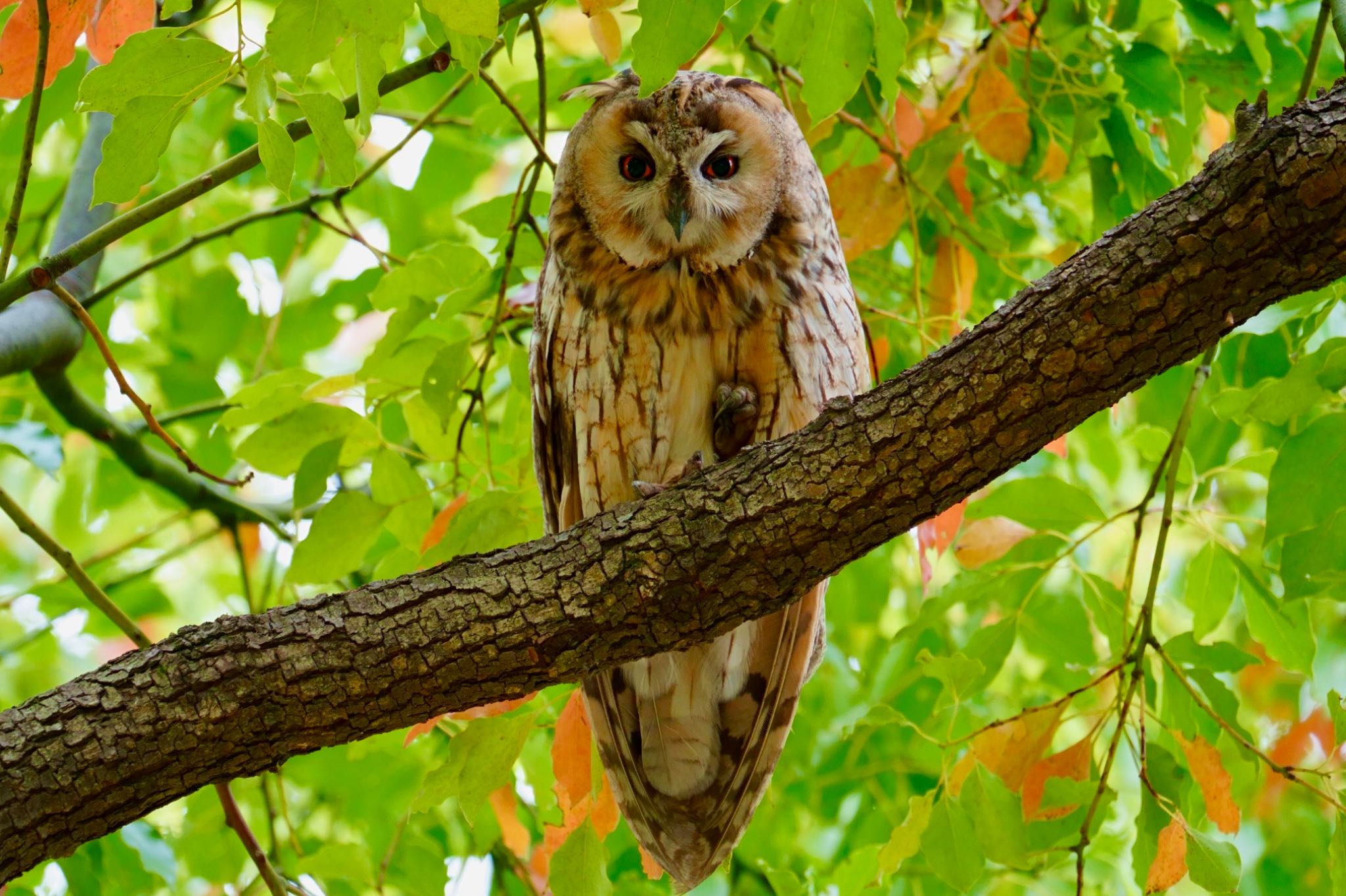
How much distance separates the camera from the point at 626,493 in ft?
7.79

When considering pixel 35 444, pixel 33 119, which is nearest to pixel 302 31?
pixel 33 119

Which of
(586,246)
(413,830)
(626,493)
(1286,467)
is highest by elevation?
(586,246)

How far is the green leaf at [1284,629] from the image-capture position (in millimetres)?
2078

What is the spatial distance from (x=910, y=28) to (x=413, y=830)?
6.45 feet

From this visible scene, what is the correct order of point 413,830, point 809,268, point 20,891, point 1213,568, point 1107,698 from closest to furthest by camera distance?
point 20,891
point 1213,568
point 809,268
point 413,830
point 1107,698

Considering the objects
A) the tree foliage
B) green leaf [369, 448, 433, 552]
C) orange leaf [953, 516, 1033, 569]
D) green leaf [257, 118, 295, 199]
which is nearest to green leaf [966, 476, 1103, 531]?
the tree foliage

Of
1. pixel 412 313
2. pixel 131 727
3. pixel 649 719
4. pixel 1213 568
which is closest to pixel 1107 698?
pixel 1213 568

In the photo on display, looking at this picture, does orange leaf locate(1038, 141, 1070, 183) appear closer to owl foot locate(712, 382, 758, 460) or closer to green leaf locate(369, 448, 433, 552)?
owl foot locate(712, 382, 758, 460)

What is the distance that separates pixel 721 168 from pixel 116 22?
107 cm

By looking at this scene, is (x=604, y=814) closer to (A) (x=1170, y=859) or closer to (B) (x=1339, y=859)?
(A) (x=1170, y=859)

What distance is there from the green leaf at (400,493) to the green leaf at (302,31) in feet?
3.12

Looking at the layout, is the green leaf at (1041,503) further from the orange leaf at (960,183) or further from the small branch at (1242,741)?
the orange leaf at (960,183)

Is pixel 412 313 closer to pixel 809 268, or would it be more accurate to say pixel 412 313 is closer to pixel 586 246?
pixel 586 246

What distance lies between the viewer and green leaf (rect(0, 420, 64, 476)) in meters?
2.35
